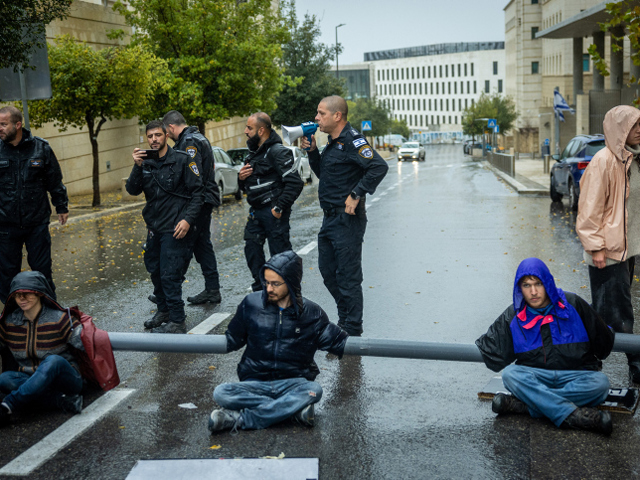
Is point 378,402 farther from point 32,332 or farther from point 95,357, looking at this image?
point 32,332

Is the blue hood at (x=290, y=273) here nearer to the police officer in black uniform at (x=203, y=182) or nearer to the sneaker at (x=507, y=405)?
the sneaker at (x=507, y=405)

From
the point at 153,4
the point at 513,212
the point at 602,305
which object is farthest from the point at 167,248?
the point at 153,4

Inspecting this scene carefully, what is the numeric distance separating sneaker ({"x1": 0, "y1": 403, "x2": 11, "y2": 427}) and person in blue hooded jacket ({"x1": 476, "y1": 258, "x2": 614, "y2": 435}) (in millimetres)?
2977

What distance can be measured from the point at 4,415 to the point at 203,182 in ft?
12.4

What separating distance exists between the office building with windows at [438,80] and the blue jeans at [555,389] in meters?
158

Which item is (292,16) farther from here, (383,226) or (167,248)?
(167,248)

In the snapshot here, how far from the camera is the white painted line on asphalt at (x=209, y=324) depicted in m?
7.44

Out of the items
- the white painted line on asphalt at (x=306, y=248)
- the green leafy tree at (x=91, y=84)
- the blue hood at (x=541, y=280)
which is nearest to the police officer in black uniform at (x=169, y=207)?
the blue hood at (x=541, y=280)

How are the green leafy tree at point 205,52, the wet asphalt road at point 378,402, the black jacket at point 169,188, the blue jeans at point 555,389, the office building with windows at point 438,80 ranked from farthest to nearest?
the office building with windows at point 438,80 → the green leafy tree at point 205,52 → the black jacket at point 169,188 → the blue jeans at point 555,389 → the wet asphalt road at point 378,402

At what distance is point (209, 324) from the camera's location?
25.3 feet

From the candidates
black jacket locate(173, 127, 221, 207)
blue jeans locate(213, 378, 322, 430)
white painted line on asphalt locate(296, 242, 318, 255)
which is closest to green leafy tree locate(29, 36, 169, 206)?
white painted line on asphalt locate(296, 242, 318, 255)

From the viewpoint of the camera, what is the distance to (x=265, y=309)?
16.7 feet

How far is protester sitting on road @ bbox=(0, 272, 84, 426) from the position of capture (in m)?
5.30

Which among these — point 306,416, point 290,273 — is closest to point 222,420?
point 306,416
